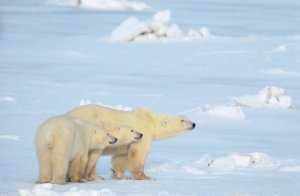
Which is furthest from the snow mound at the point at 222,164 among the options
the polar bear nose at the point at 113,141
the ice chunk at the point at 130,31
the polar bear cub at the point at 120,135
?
the ice chunk at the point at 130,31

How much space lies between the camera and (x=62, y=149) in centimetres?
657

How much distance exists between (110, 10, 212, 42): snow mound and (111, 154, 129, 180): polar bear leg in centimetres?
1206

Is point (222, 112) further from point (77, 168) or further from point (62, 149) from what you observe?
point (62, 149)

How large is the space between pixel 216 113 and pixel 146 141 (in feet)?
12.7

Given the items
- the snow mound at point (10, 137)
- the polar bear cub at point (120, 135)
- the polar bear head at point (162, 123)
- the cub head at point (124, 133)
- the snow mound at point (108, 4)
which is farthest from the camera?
the snow mound at point (108, 4)

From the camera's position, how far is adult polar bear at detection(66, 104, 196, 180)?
7.44 m

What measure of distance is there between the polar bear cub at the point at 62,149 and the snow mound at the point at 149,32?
12816 millimetres

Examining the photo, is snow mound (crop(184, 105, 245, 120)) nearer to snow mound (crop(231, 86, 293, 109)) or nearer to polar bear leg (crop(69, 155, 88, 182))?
Answer: snow mound (crop(231, 86, 293, 109))

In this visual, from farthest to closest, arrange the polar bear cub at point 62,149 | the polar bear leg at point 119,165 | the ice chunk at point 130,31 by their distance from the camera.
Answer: the ice chunk at point 130,31 < the polar bear leg at point 119,165 < the polar bear cub at point 62,149

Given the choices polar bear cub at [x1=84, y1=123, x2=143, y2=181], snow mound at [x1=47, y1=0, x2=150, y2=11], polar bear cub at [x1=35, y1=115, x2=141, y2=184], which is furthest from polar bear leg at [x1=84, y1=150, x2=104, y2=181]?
snow mound at [x1=47, y1=0, x2=150, y2=11]

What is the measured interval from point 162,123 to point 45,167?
143cm

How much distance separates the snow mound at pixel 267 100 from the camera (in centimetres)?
1228

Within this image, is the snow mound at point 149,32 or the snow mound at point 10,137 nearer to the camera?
the snow mound at point 10,137

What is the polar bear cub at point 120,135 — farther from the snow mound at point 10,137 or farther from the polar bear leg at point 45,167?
the snow mound at point 10,137
